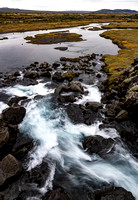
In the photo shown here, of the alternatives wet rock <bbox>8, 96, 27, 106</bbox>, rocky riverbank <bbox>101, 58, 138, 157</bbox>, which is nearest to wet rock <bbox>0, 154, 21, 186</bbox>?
rocky riverbank <bbox>101, 58, 138, 157</bbox>

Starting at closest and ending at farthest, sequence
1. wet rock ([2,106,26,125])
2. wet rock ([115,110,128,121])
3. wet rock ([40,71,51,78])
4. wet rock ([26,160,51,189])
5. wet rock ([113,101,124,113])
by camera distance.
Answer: wet rock ([26,160,51,189]) → wet rock ([2,106,26,125]) → wet rock ([115,110,128,121]) → wet rock ([113,101,124,113]) → wet rock ([40,71,51,78])

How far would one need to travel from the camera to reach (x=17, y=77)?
36094 mm

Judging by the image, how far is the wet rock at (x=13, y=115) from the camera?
1986 cm

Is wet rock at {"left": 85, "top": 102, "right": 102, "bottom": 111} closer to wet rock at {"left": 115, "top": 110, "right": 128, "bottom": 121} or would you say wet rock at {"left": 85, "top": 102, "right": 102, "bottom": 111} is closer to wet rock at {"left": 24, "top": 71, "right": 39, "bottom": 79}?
wet rock at {"left": 115, "top": 110, "right": 128, "bottom": 121}

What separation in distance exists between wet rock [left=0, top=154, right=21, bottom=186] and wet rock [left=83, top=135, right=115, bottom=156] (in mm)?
7780

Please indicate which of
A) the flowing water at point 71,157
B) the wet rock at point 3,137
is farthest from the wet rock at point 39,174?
the wet rock at point 3,137

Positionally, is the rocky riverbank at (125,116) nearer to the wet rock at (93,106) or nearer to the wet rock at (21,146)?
the wet rock at (93,106)

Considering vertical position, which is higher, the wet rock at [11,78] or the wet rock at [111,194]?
the wet rock at [11,78]

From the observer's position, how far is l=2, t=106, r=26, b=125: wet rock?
19.9 meters

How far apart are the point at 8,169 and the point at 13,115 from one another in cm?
903

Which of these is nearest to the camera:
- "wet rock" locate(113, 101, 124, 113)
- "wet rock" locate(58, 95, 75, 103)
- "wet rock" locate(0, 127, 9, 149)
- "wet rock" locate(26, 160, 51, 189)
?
"wet rock" locate(26, 160, 51, 189)

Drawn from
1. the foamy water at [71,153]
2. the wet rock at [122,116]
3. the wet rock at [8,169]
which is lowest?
the foamy water at [71,153]

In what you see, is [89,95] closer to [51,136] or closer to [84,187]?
[51,136]

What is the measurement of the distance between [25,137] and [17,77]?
865 inches
